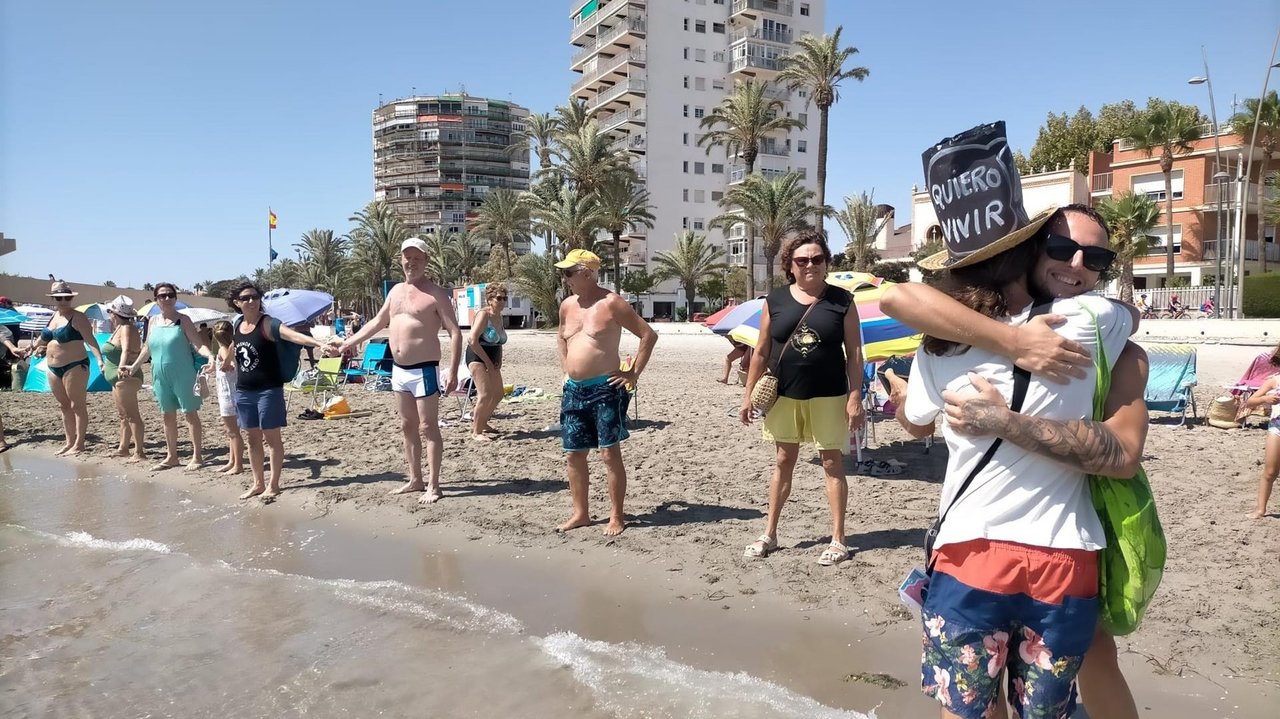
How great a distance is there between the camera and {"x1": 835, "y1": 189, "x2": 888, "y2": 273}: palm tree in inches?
1756

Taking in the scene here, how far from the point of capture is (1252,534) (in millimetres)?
5027

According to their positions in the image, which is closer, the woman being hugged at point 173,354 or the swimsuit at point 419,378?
the swimsuit at point 419,378

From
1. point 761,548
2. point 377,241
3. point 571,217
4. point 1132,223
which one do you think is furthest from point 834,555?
point 377,241

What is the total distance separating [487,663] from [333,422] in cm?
833

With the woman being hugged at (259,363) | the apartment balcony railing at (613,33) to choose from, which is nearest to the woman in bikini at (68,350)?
the woman being hugged at (259,363)

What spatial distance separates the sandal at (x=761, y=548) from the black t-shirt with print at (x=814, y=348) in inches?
37.9

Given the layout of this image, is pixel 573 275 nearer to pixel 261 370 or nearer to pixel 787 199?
pixel 261 370

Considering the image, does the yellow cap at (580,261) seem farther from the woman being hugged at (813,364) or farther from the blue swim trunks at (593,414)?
the woman being hugged at (813,364)

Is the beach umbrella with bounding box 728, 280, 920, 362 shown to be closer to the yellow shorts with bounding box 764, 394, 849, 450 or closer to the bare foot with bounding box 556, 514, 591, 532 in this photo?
the yellow shorts with bounding box 764, 394, 849, 450

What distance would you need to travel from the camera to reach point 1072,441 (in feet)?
5.93

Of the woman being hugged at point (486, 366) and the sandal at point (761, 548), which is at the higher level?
the woman being hugged at point (486, 366)

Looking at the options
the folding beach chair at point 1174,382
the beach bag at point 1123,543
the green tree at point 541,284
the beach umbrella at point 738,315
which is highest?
the green tree at point 541,284

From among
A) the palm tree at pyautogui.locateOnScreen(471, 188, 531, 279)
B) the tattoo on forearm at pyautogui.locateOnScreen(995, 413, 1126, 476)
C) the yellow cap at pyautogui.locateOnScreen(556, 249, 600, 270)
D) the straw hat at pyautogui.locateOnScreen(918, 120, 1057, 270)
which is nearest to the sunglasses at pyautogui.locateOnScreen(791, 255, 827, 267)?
the yellow cap at pyautogui.locateOnScreen(556, 249, 600, 270)

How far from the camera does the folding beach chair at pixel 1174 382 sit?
30.3ft
